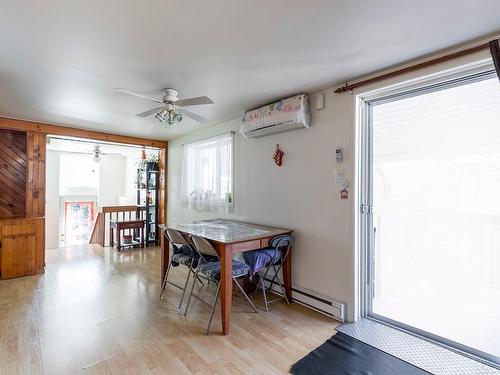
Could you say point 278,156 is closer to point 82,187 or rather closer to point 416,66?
point 416,66

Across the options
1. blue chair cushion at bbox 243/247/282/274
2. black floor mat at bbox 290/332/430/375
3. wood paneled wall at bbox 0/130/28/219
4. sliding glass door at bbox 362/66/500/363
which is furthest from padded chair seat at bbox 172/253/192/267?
wood paneled wall at bbox 0/130/28/219

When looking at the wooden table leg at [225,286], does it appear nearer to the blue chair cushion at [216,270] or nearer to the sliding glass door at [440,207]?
the blue chair cushion at [216,270]

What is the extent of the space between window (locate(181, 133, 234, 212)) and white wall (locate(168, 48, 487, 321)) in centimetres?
43

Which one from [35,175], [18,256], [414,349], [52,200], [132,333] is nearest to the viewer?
[414,349]

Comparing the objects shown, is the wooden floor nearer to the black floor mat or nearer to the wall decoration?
the black floor mat

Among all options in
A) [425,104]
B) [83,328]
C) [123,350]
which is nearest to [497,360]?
[425,104]

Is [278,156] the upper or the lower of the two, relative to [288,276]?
upper

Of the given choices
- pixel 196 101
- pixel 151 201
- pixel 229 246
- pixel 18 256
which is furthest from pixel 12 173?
pixel 229 246

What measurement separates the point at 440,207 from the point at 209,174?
9.78 feet

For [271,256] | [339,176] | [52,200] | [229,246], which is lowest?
[271,256]

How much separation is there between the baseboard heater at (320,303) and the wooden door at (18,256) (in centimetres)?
354

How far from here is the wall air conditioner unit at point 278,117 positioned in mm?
2701

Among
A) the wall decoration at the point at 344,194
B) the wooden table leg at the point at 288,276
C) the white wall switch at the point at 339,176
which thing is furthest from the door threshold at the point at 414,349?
the white wall switch at the point at 339,176

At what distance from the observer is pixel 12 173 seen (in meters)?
4.07
